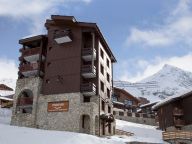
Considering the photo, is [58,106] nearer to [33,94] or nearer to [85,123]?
[85,123]

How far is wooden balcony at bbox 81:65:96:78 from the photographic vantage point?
41719 millimetres

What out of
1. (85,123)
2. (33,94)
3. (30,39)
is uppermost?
(30,39)

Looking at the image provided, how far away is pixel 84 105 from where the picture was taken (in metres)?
40.0

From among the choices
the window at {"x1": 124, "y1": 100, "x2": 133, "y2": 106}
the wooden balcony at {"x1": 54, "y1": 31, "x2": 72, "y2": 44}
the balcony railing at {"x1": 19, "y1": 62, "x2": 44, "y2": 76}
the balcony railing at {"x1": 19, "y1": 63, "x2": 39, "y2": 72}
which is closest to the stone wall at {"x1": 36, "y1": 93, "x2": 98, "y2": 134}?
the balcony railing at {"x1": 19, "y1": 62, "x2": 44, "y2": 76}

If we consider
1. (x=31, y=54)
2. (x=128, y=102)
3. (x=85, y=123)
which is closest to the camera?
(x=85, y=123)

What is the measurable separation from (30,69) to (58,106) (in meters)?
8.15

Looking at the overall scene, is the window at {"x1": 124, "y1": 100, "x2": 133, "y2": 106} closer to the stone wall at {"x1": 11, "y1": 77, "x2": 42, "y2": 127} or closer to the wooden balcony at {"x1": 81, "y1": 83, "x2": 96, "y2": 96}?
the stone wall at {"x1": 11, "y1": 77, "x2": 42, "y2": 127}

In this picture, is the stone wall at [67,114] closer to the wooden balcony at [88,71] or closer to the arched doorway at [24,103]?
the arched doorway at [24,103]

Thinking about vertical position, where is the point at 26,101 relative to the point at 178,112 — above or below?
above

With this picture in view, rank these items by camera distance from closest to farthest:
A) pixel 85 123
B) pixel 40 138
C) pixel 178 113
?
pixel 40 138 → pixel 85 123 → pixel 178 113

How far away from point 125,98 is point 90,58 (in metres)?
39.1

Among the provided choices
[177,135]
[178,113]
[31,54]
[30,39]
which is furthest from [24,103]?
[178,113]

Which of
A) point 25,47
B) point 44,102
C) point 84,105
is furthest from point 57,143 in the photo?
point 25,47

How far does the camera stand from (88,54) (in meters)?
42.8
